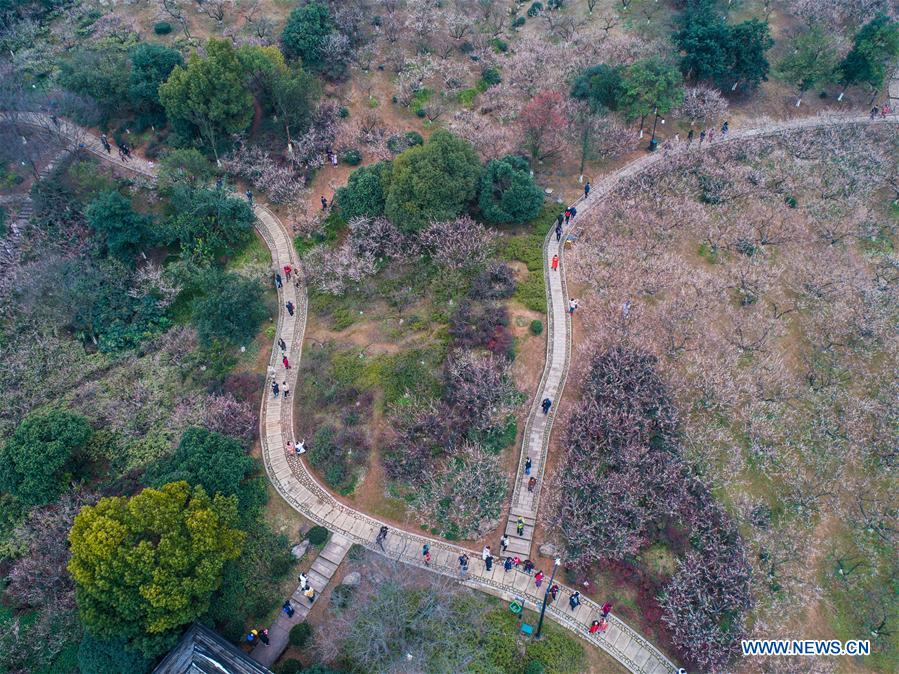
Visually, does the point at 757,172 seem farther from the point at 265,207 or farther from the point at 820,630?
the point at 265,207

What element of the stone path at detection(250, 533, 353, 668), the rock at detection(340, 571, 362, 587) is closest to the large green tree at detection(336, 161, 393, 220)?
the stone path at detection(250, 533, 353, 668)

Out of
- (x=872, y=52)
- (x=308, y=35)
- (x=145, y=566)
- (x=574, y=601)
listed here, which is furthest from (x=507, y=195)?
(x=872, y=52)

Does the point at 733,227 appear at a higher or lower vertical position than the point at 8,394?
higher

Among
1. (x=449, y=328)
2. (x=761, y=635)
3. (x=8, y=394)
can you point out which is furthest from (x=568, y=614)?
(x=8, y=394)

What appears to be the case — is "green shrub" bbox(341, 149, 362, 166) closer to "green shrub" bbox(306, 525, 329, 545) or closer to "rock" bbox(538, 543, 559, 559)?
"green shrub" bbox(306, 525, 329, 545)

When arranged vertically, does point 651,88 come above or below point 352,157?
above

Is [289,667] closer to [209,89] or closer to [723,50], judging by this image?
[209,89]

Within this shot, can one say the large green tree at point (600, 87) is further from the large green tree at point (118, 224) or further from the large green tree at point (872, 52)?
the large green tree at point (118, 224)
